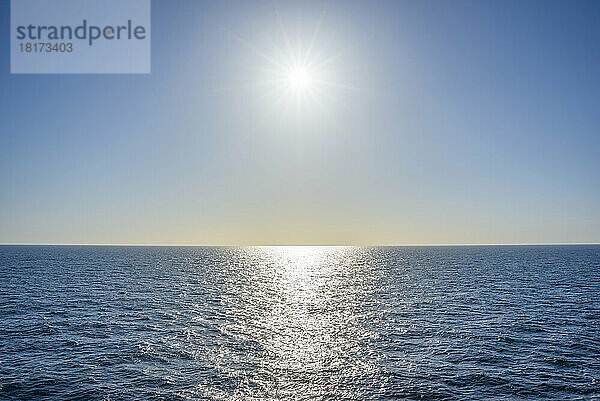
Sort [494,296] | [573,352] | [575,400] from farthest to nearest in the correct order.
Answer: [494,296], [573,352], [575,400]

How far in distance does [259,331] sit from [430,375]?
2074cm

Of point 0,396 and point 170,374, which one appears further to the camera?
point 170,374

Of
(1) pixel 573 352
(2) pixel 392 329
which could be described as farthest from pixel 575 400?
(2) pixel 392 329

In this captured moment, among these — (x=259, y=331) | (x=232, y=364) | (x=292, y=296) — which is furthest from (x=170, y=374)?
(x=292, y=296)

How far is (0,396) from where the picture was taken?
1052 inches

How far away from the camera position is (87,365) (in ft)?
108

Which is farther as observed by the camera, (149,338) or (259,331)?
(259,331)

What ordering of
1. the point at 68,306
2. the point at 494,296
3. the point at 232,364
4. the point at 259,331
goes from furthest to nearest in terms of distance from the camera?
1. the point at 494,296
2. the point at 68,306
3. the point at 259,331
4. the point at 232,364

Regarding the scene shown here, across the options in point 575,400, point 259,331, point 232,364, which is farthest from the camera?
point 259,331

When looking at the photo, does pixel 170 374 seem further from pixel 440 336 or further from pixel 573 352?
pixel 573 352

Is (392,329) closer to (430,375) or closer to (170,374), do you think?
(430,375)

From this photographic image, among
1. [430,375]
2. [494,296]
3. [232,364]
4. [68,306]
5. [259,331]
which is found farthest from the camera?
[494,296]

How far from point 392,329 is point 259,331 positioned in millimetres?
16166

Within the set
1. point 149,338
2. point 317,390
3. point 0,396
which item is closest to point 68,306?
point 149,338
